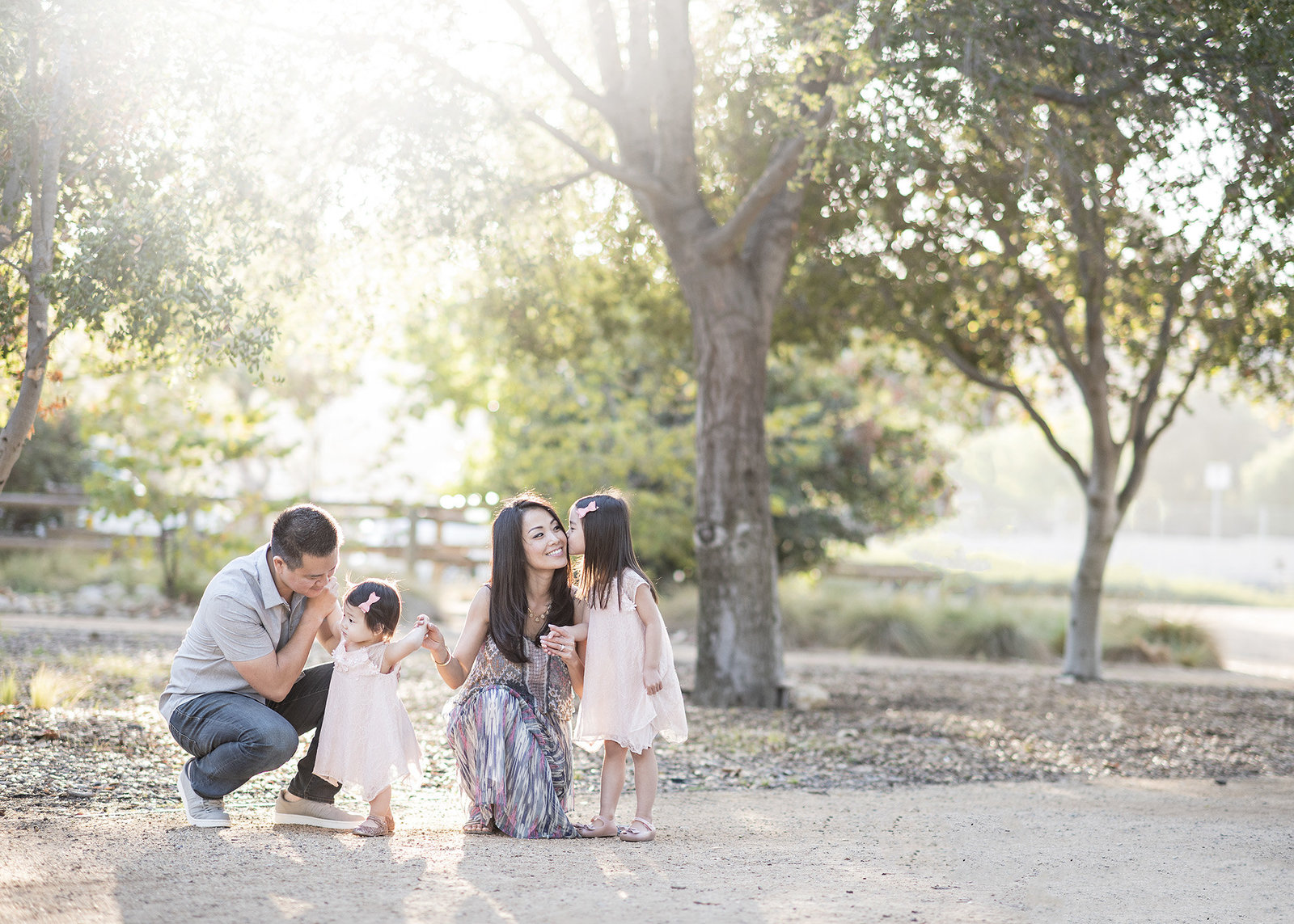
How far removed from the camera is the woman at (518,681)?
438 centimetres

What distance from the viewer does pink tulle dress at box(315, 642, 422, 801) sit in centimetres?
431

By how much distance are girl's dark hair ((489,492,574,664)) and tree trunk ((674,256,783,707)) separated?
3.81 metres

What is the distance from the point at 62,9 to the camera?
499cm

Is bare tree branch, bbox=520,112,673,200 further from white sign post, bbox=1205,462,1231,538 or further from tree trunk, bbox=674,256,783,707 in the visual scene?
white sign post, bbox=1205,462,1231,538

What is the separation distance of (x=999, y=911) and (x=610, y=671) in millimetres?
1605

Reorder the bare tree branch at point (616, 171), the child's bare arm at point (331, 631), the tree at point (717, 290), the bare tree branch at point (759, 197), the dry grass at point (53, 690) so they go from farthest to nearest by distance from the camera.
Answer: the tree at point (717, 290), the bare tree branch at point (616, 171), the bare tree branch at point (759, 197), the dry grass at point (53, 690), the child's bare arm at point (331, 631)

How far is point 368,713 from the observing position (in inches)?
171

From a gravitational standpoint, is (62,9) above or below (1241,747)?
above

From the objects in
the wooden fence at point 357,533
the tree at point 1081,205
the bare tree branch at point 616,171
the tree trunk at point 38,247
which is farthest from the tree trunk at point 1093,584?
the tree trunk at point 38,247

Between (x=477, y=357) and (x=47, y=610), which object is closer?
(x=47, y=610)

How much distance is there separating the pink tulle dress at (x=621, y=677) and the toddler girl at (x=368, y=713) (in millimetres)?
681

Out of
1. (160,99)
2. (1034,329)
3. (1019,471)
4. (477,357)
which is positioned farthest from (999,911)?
(1019,471)

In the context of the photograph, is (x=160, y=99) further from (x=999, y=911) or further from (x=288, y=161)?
(x=999, y=911)

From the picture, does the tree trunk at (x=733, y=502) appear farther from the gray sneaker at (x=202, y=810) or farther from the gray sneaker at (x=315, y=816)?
the gray sneaker at (x=202, y=810)
